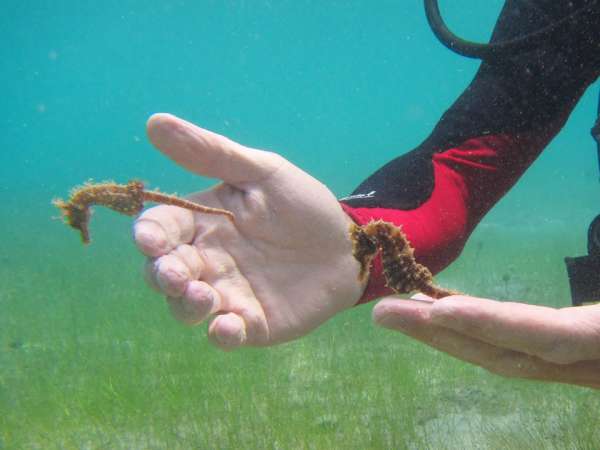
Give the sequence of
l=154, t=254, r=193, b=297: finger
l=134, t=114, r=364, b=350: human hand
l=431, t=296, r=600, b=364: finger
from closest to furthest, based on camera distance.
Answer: l=431, t=296, r=600, b=364: finger < l=154, t=254, r=193, b=297: finger < l=134, t=114, r=364, b=350: human hand

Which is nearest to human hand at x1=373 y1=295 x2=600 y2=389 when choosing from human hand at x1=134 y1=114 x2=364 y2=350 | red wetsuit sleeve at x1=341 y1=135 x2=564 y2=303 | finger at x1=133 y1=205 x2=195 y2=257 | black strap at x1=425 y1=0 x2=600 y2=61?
human hand at x1=134 y1=114 x2=364 y2=350

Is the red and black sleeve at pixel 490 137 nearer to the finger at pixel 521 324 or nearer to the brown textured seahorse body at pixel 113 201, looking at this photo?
the brown textured seahorse body at pixel 113 201

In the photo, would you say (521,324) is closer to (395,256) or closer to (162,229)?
(395,256)

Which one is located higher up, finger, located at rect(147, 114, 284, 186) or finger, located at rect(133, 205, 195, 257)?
finger, located at rect(147, 114, 284, 186)

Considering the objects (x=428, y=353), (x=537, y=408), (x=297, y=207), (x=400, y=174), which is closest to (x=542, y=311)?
(x=297, y=207)

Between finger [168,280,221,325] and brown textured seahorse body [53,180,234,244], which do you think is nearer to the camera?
finger [168,280,221,325]

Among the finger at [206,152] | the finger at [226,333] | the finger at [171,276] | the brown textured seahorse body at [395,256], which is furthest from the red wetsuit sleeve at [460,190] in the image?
the finger at [171,276]

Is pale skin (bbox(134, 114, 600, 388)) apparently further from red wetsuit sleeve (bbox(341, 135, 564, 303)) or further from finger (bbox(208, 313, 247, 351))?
red wetsuit sleeve (bbox(341, 135, 564, 303))

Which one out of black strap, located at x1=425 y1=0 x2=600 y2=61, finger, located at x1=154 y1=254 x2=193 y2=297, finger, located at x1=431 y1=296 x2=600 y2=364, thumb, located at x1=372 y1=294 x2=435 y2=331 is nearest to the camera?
finger, located at x1=431 y1=296 x2=600 y2=364
